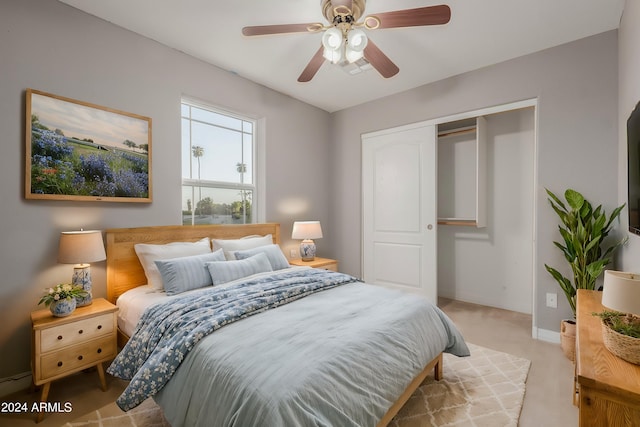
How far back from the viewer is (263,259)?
2.83 m

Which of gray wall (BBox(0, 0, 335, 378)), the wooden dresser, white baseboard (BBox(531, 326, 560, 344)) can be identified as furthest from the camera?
white baseboard (BBox(531, 326, 560, 344))

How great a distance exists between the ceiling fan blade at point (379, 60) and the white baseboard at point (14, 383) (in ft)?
10.9

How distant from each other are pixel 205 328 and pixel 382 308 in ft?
3.57

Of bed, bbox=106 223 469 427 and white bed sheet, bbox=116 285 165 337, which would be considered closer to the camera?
bed, bbox=106 223 469 427

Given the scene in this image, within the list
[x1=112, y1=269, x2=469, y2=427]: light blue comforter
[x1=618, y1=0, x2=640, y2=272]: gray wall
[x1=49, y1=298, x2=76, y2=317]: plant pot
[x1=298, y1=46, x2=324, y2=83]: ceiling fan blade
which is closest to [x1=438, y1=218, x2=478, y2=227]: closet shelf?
[x1=618, y1=0, x2=640, y2=272]: gray wall

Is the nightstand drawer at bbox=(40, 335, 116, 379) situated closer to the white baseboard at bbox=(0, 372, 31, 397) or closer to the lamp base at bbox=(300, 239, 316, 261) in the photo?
the white baseboard at bbox=(0, 372, 31, 397)

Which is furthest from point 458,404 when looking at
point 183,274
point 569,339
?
point 183,274

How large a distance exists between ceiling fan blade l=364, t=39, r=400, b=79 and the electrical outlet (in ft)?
8.22

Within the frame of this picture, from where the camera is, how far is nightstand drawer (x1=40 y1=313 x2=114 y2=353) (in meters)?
1.84

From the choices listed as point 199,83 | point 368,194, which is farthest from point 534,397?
point 199,83

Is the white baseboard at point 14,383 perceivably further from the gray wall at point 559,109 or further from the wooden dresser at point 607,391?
the gray wall at point 559,109

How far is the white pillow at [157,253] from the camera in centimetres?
244

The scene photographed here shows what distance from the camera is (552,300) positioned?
2.83 meters

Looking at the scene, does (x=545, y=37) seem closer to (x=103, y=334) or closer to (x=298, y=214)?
(x=298, y=214)
